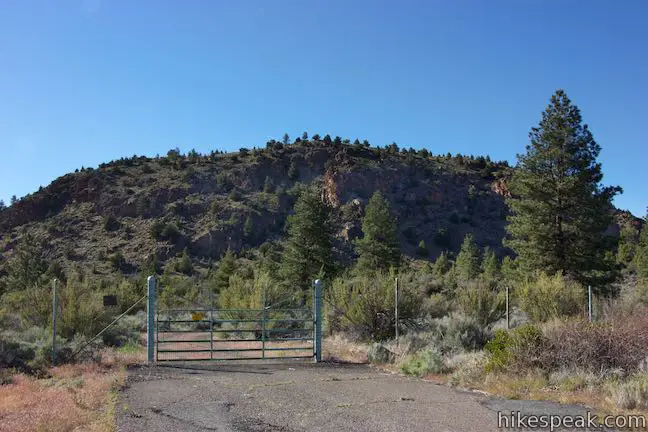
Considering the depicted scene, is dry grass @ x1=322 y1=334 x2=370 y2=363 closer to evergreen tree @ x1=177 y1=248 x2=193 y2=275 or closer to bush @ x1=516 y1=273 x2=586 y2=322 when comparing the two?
bush @ x1=516 y1=273 x2=586 y2=322

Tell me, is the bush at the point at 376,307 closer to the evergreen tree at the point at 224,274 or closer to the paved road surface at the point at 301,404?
the paved road surface at the point at 301,404

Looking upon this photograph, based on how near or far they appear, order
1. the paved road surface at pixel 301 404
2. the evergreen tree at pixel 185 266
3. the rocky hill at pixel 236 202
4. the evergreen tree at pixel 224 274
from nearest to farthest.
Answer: the paved road surface at pixel 301 404 → the evergreen tree at pixel 224 274 → the evergreen tree at pixel 185 266 → the rocky hill at pixel 236 202

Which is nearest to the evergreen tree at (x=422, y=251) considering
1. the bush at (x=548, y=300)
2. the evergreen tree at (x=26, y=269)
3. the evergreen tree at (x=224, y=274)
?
the evergreen tree at (x=224, y=274)

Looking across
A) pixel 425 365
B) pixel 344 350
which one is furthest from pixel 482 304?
pixel 425 365

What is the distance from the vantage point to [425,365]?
12.8 m

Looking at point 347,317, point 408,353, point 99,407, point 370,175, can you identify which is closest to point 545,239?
point 347,317

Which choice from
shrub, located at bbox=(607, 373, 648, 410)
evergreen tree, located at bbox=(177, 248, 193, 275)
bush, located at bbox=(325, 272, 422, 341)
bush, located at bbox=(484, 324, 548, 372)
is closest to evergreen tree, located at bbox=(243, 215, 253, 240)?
evergreen tree, located at bbox=(177, 248, 193, 275)

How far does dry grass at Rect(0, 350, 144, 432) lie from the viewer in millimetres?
7601

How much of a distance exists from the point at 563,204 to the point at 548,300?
874 cm

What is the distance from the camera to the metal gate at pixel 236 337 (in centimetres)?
1502

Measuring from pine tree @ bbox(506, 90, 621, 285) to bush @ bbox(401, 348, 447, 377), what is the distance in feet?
51.0

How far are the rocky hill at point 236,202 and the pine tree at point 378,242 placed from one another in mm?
29060

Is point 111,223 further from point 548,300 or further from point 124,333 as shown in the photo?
point 548,300

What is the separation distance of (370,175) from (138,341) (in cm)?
7265
